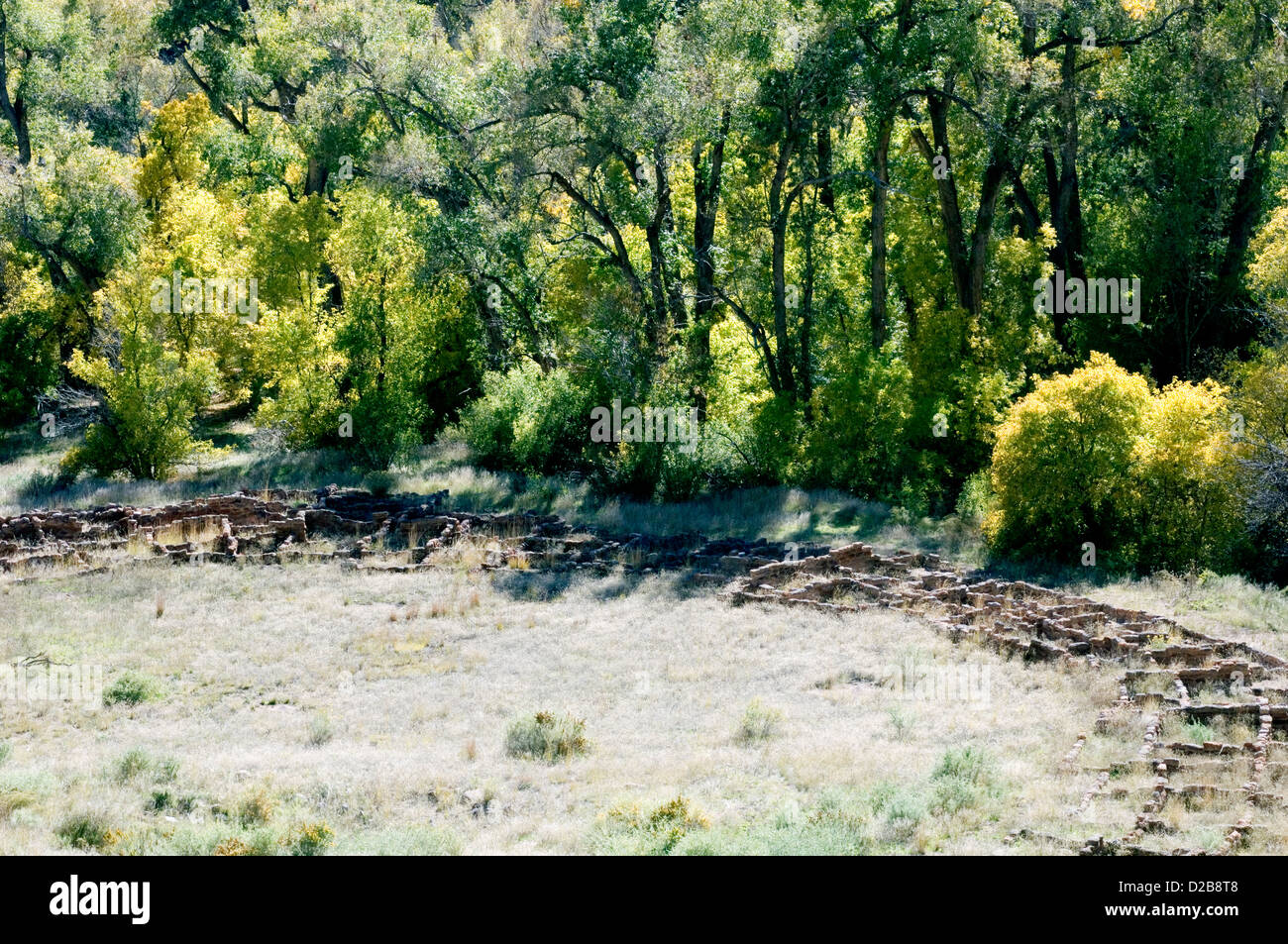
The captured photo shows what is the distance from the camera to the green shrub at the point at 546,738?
51.2 ft

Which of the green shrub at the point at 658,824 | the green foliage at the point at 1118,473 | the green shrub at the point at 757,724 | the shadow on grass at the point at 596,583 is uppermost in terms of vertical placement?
the green foliage at the point at 1118,473

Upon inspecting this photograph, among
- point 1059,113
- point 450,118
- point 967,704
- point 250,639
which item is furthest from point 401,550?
point 1059,113

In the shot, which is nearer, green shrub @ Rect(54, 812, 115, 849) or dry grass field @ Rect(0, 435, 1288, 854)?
green shrub @ Rect(54, 812, 115, 849)

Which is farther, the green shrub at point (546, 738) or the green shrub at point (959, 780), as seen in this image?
the green shrub at point (546, 738)

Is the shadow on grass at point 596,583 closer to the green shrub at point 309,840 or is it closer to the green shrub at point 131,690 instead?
the green shrub at point 131,690

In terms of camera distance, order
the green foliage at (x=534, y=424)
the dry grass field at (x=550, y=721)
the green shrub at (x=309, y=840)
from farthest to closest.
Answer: the green foliage at (x=534, y=424), the dry grass field at (x=550, y=721), the green shrub at (x=309, y=840)

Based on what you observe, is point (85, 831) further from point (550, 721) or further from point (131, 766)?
point (550, 721)

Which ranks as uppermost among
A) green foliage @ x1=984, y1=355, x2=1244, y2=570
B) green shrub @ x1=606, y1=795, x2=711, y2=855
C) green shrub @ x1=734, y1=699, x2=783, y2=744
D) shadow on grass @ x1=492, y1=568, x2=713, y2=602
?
green foliage @ x1=984, y1=355, x2=1244, y2=570

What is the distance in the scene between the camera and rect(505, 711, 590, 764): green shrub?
1562cm

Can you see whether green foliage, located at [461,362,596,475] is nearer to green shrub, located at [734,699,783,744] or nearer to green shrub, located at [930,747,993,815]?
green shrub, located at [734,699,783,744]

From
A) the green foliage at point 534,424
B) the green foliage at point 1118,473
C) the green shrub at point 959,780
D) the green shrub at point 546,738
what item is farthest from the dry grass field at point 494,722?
the green foliage at point 534,424

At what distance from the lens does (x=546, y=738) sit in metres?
15.8

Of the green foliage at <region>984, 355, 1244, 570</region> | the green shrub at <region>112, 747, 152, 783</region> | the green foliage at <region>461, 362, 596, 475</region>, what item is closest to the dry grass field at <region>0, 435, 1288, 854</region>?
the green shrub at <region>112, 747, 152, 783</region>

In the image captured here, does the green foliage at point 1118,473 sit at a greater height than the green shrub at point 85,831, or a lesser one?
greater
